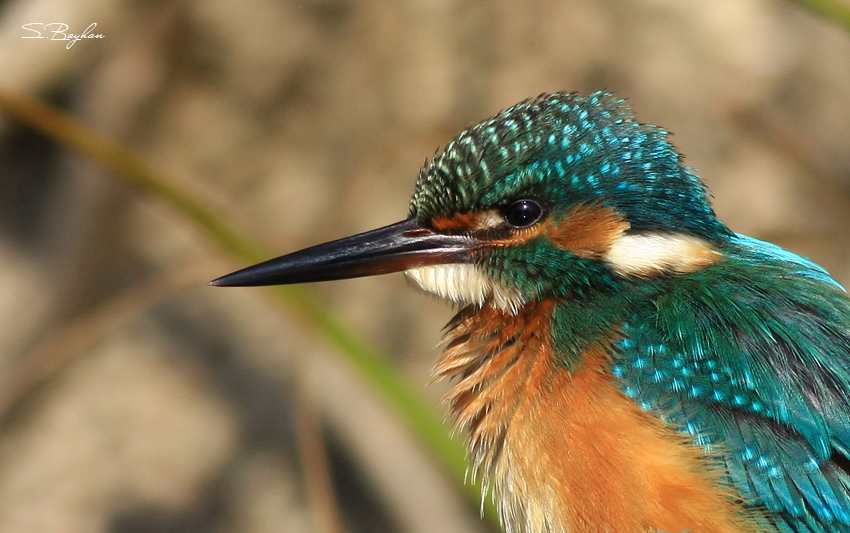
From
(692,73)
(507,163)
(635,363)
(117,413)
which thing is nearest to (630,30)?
(692,73)

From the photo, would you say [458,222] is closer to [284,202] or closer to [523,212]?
[523,212]

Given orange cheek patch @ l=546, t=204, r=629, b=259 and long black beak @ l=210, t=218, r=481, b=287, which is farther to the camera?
long black beak @ l=210, t=218, r=481, b=287

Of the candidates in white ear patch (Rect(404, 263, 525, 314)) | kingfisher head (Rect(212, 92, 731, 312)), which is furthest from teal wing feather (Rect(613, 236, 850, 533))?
white ear patch (Rect(404, 263, 525, 314))

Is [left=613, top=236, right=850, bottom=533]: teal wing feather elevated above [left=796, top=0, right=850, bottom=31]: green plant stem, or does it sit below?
below
